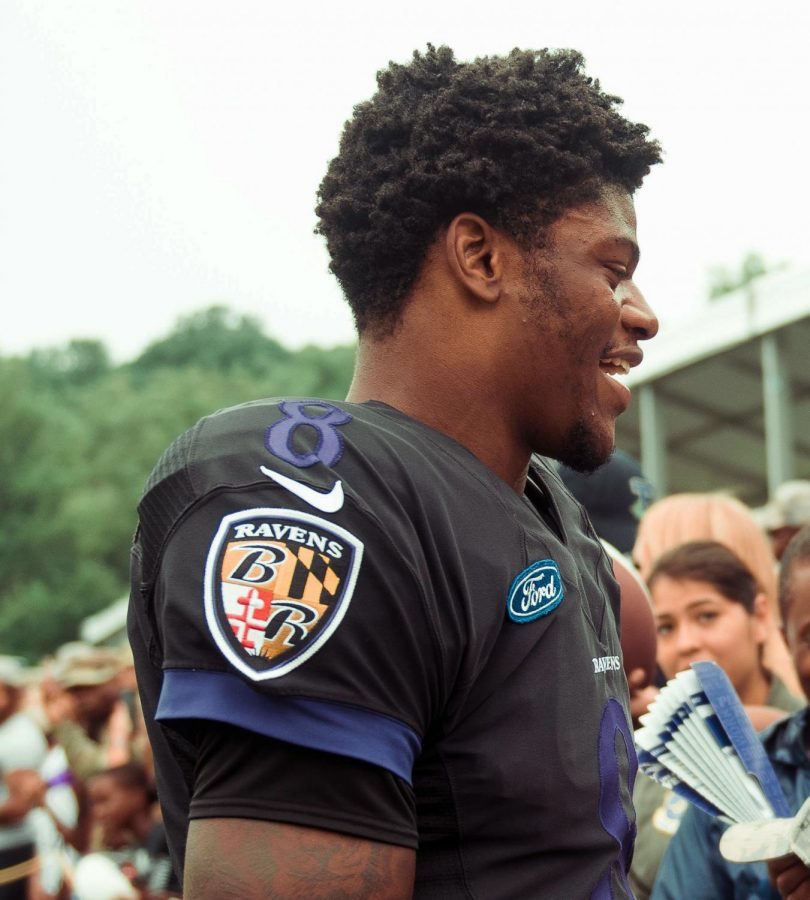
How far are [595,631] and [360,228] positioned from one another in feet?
2.12

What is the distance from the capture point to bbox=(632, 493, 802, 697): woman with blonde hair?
4.16 m

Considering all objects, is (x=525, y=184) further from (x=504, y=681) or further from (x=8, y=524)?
(x=8, y=524)

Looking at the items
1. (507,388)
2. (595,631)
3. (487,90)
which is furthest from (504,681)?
(487,90)

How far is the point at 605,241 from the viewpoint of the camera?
1.90 metres

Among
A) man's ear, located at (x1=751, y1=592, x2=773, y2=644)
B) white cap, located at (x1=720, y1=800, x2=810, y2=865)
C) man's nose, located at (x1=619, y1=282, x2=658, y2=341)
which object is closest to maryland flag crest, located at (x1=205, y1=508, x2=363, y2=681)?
man's nose, located at (x1=619, y1=282, x2=658, y2=341)

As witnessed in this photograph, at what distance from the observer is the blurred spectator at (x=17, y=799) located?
25.4 feet

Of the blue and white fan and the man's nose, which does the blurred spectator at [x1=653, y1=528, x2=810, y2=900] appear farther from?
the man's nose

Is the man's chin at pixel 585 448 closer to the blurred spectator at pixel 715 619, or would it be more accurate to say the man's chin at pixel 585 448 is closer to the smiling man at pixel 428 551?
the smiling man at pixel 428 551

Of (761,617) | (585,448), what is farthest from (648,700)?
(585,448)

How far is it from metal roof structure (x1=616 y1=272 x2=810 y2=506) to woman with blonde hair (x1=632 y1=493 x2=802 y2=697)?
679 cm

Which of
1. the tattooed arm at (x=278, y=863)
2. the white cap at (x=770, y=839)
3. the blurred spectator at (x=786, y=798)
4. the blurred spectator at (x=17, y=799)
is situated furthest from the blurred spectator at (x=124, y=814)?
the tattooed arm at (x=278, y=863)

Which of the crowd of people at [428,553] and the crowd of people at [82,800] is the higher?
the crowd of people at [428,553]

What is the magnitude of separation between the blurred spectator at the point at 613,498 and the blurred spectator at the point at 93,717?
4847 mm

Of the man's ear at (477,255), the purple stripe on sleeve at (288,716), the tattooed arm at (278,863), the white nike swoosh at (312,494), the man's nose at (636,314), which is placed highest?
the man's ear at (477,255)
